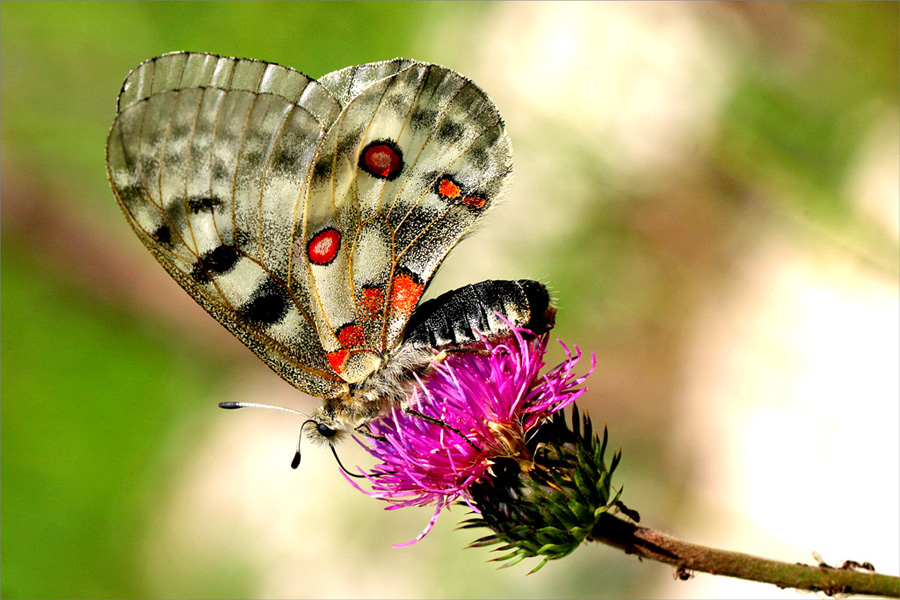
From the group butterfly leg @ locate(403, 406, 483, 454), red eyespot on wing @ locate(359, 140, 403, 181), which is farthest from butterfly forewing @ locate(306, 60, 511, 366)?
butterfly leg @ locate(403, 406, 483, 454)

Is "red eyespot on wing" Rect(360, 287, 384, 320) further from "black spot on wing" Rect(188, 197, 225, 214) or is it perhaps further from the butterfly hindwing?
"black spot on wing" Rect(188, 197, 225, 214)

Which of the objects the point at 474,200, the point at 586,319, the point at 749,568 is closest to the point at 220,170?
the point at 474,200

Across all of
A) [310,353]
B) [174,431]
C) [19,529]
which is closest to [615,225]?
[310,353]

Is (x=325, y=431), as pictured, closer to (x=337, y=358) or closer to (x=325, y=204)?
(x=337, y=358)

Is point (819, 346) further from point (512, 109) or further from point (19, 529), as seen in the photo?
point (19, 529)

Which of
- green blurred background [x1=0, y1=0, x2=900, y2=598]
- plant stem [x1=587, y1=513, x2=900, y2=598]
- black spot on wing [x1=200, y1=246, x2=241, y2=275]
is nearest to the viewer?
plant stem [x1=587, y1=513, x2=900, y2=598]

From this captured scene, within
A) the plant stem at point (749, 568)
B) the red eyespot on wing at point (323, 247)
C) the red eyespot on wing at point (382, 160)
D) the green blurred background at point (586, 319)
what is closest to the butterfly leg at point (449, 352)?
the red eyespot on wing at point (323, 247)

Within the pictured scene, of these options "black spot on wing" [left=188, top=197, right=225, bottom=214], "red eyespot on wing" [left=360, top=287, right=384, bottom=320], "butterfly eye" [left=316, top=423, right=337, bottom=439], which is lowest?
"butterfly eye" [left=316, top=423, right=337, bottom=439]
